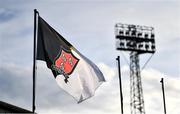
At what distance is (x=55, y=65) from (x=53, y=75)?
563 millimetres

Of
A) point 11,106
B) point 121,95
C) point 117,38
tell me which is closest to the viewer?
point 11,106

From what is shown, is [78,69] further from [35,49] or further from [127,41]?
[127,41]

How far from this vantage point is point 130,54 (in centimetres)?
6638

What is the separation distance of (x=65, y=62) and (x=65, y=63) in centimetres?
9

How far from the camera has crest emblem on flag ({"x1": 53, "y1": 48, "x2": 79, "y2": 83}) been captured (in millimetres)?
27116

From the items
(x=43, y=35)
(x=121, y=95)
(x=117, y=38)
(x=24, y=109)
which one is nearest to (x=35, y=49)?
(x=43, y=35)

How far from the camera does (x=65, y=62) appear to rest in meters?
27.9

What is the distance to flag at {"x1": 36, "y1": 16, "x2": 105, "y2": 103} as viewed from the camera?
26953mm

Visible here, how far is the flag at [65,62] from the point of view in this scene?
26953mm

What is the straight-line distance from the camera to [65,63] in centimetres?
2781

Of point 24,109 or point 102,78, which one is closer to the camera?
point 24,109

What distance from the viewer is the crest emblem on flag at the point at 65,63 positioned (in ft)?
89.0

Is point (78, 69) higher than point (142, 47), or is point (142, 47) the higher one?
point (142, 47)

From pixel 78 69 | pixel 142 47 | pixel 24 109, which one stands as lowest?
pixel 24 109
